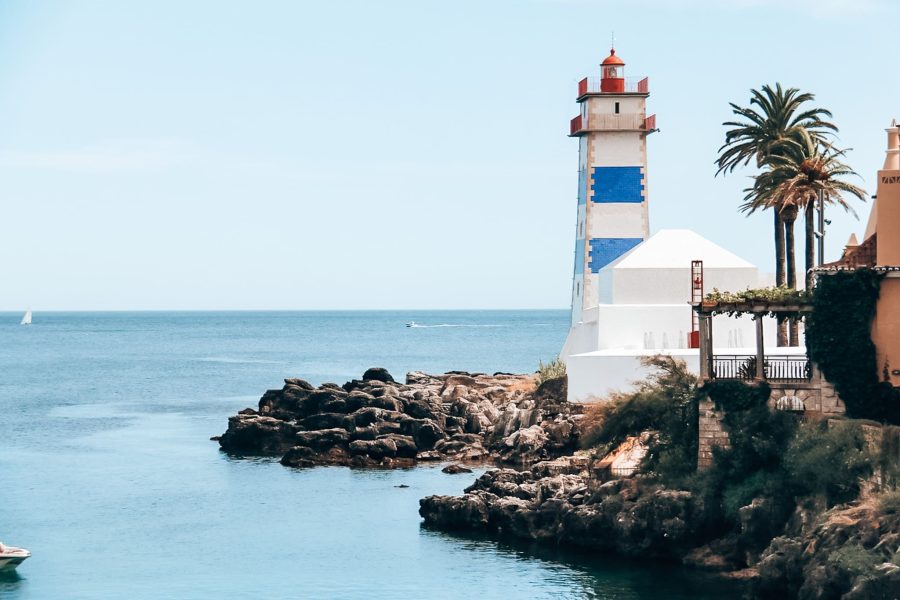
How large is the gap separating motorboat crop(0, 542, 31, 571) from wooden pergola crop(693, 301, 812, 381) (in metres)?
18.0

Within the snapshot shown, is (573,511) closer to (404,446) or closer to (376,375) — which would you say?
(404,446)

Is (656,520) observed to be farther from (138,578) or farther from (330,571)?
(138,578)

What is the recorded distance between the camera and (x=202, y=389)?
97.7m

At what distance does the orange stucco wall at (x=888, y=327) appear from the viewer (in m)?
34.1

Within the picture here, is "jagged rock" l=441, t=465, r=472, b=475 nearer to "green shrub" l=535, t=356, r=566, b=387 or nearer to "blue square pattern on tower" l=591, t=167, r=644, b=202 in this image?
"green shrub" l=535, t=356, r=566, b=387

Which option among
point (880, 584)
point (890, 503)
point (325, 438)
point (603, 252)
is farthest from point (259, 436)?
point (880, 584)

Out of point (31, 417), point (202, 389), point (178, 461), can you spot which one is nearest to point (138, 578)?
point (178, 461)

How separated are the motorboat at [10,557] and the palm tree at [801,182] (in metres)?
25.2

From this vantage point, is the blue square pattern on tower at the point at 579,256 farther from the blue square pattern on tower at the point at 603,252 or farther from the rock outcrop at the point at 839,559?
the rock outcrop at the point at 839,559

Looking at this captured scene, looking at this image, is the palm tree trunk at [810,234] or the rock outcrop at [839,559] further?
the palm tree trunk at [810,234]

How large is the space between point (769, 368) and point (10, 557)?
1985 centimetres

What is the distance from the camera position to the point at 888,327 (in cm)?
3419

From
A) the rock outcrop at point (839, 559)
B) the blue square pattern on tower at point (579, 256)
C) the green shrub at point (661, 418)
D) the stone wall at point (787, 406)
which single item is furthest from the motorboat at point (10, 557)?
the blue square pattern on tower at point (579, 256)

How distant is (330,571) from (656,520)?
845 cm
